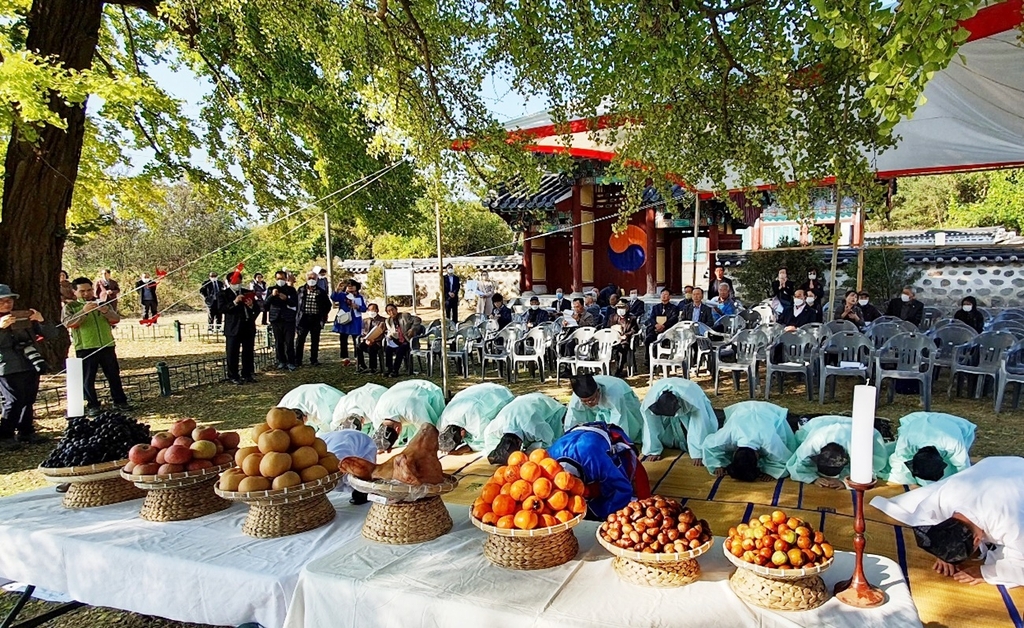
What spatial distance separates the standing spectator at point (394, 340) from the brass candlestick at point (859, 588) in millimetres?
8790

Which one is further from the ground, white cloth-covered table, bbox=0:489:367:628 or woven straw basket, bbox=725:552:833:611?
woven straw basket, bbox=725:552:833:611

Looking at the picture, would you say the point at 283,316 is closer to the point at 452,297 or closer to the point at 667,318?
the point at 452,297

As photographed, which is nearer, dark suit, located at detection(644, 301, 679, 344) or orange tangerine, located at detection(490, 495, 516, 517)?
orange tangerine, located at detection(490, 495, 516, 517)

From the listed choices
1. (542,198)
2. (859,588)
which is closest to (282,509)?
(859,588)

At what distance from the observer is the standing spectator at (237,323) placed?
9289mm

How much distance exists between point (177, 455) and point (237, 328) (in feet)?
23.7

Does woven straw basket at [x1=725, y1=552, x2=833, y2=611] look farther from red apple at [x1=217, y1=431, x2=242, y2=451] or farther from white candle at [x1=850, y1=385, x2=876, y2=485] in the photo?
red apple at [x1=217, y1=431, x2=242, y2=451]

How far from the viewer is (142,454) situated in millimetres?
2920

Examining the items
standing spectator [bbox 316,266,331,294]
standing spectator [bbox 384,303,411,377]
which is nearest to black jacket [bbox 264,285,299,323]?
standing spectator [bbox 316,266,331,294]

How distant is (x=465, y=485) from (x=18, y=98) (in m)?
5.74

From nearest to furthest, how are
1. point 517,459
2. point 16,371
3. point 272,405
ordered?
point 517,459 → point 16,371 → point 272,405

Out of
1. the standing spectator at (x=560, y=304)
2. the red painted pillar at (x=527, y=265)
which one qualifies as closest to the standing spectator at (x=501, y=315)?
the standing spectator at (x=560, y=304)

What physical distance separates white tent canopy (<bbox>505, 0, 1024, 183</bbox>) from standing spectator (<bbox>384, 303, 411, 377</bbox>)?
391 centimetres

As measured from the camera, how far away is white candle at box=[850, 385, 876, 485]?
79.2 inches
